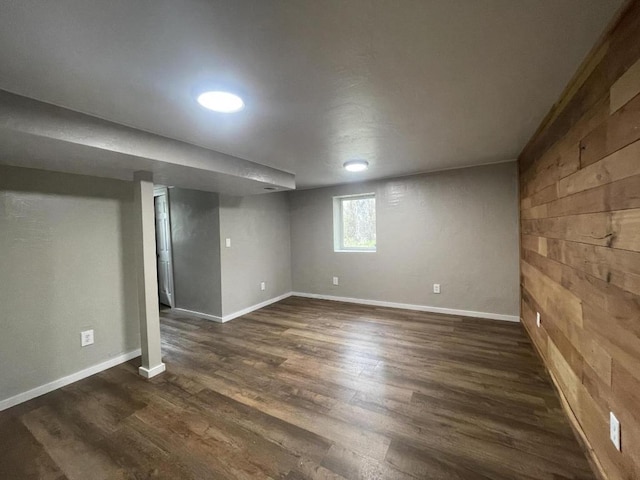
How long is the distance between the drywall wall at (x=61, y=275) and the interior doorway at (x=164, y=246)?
5.23 ft

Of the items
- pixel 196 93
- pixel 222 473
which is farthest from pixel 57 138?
pixel 222 473

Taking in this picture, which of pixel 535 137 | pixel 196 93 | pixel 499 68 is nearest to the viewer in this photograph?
pixel 499 68

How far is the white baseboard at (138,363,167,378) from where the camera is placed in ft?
7.39

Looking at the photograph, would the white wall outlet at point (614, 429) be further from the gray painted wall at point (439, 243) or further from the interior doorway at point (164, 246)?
the interior doorway at point (164, 246)

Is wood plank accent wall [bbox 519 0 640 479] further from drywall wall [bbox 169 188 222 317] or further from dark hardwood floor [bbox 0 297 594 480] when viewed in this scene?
drywall wall [bbox 169 188 222 317]

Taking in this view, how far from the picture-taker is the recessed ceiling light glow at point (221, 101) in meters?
1.36

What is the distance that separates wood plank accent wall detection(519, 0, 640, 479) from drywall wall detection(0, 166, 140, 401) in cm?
368

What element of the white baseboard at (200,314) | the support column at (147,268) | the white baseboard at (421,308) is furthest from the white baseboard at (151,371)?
the white baseboard at (421,308)

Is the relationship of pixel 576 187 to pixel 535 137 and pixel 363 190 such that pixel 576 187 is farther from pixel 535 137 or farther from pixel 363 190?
pixel 363 190

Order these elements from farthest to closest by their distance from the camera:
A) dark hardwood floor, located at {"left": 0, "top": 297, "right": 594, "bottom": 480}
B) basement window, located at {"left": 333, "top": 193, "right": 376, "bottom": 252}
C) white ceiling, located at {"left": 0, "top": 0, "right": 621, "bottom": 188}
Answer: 1. basement window, located at {"left": 333, "top": 193, "right": 376, "bottom": 252}
2. dark hardwood floor, located at {"left": 0, "top": 297, "right": 594, "bottom": 480}
3. white ceiling, located at {"left": 0, "top": 0, "right": 621, "bottom": 188}

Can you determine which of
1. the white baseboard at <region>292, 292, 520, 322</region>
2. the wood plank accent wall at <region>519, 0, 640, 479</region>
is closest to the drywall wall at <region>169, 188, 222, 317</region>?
the white baseboard at <region>292, 292, 520, 322</region>

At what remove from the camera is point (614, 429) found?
43.3 inches

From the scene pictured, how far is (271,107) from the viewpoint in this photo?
153cm

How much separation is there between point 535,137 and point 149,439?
12.5 feet
